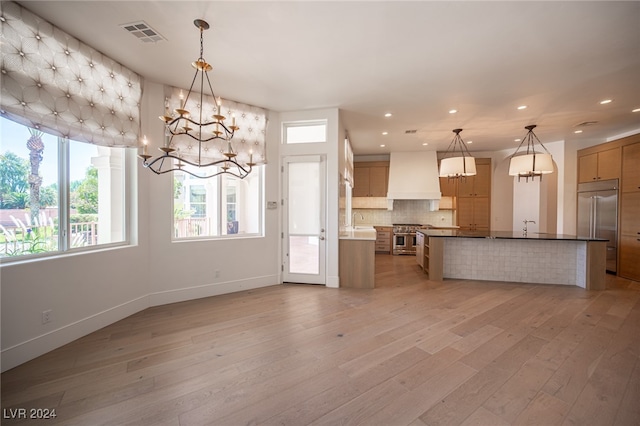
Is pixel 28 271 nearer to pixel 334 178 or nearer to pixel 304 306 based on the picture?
pixel 304 306

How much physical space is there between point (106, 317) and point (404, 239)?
6.76 meters

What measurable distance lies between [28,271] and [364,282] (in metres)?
4.00

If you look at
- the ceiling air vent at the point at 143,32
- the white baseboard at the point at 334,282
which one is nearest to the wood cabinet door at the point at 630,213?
the white baseboard at the point at 334,282

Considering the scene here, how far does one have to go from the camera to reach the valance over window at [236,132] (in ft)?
11.5

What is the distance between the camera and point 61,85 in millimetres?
2342

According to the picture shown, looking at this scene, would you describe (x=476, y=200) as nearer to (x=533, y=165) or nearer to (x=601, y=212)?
(x=601, y=212)

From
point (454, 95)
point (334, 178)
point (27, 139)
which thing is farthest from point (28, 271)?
point (454, 95)

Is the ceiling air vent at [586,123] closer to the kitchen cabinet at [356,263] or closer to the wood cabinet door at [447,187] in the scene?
the wood cabinet door at [447,187]

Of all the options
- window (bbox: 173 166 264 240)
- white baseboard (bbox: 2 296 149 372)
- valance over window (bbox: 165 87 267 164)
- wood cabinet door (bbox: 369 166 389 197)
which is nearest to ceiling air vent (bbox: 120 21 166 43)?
valance over window (bbox: 165 87 267 164)

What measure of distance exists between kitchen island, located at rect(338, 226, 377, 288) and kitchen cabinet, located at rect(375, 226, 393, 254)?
11.3 feet

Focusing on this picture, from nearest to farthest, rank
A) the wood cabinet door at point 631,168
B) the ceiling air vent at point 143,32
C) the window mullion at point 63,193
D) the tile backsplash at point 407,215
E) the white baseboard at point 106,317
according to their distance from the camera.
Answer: the white baseboard at point 106,317 < the ceiling air vent at point 143,32 < the window mullion at point 63,193 < the wood cabinet door at point 631,168 < the tile backsplash at point 407,215

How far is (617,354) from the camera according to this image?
2.32m

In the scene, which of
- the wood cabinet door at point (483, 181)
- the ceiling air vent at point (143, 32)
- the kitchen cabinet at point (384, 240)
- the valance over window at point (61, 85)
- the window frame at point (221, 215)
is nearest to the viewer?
the valance over window at point (61, 85)

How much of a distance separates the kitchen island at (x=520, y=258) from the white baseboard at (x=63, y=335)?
16.0 ft
